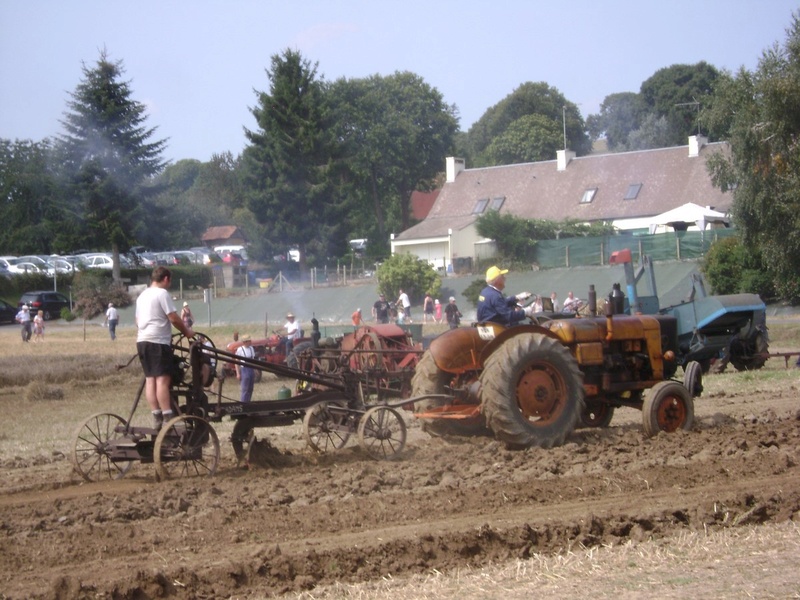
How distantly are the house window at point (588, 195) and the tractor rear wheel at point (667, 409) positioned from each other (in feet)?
131

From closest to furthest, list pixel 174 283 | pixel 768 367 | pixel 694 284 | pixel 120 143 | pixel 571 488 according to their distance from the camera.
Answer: pixel 571 488 < pixel 694 284 < pixel 768 367 < pixel 120 143 < pixel 174 283

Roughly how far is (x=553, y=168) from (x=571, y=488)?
46.2 m

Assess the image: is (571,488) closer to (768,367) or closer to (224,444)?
(224,444)

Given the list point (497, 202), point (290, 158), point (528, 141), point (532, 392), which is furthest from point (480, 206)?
point (532, 392)

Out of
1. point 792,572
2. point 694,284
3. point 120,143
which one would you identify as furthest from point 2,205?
point 792,572

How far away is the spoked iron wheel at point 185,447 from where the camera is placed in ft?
25.4

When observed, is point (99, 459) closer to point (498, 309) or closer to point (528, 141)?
point (498, 309)

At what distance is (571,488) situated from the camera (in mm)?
7117

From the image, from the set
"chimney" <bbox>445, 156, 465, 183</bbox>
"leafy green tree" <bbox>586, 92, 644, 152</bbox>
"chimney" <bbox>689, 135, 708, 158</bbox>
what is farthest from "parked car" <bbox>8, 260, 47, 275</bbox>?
"leafy green tree" <bbox>586, 92, 644, 152</bbox>

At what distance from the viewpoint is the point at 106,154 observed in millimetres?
28859

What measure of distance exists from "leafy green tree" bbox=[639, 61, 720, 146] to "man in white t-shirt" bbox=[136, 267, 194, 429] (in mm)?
62472

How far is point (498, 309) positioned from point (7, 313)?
123ft

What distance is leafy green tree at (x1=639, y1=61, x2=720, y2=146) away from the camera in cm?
6888

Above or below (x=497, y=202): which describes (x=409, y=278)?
below
